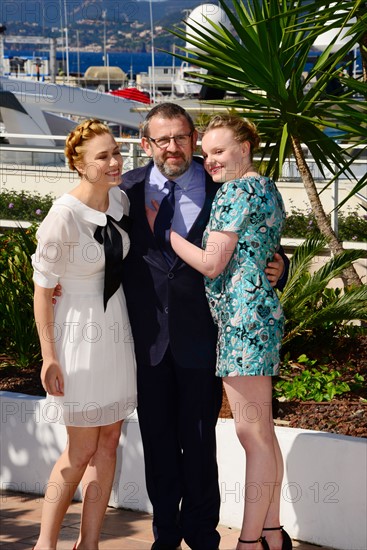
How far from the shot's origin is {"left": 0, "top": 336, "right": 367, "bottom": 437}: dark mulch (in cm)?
530

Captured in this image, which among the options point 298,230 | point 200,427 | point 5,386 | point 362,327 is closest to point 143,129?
point 200,427

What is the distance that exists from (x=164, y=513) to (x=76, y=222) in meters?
1.43

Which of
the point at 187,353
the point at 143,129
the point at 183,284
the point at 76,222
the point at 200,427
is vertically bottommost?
A: the point at 200,427

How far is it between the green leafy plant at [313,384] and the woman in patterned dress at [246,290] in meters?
1.57

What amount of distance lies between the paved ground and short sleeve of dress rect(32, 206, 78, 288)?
4.84ft

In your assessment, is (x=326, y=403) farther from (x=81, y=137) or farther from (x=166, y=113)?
(x=81, y=137)

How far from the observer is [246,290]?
4113mm

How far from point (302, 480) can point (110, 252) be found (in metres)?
1.57

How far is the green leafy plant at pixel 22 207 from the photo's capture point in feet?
34.7

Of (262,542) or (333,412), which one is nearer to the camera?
(262,542)

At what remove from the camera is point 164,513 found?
447 centimetres

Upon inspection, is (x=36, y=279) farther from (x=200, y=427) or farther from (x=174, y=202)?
(x=200, y=427)

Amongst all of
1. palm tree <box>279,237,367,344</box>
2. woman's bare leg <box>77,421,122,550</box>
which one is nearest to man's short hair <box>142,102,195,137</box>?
woman's bare leg <box>77,421,122,550</box>

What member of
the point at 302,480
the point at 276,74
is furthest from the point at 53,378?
the point at 276,74
